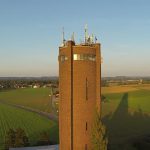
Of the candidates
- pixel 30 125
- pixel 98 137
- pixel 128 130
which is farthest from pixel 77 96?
pixel 30 125

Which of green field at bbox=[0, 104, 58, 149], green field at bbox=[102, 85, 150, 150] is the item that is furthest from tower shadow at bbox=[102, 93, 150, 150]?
green field at bbox=[0, 104, 58, 149]

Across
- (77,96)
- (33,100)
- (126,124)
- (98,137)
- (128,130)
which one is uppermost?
(77,96)

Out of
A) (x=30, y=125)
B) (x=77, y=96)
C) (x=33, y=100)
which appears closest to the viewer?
(x=77, y=96)

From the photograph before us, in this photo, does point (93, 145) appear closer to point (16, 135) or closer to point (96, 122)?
point (96, 122)

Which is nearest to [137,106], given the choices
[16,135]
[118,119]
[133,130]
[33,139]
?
[118,119]

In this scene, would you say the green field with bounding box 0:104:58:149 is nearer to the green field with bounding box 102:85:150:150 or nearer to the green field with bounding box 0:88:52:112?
the green field with bounding box 102:85:150:150

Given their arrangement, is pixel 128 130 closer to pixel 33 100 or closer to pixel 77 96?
pixel 77 96
